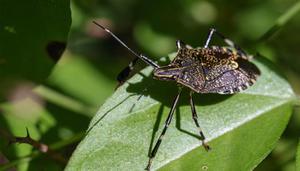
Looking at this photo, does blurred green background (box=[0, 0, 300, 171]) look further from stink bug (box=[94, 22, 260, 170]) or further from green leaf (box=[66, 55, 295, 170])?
green leaf (box=[66, 55, 295, 170])

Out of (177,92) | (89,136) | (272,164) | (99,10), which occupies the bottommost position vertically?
(272,164)

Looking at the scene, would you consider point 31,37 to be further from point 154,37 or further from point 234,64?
point 154,37

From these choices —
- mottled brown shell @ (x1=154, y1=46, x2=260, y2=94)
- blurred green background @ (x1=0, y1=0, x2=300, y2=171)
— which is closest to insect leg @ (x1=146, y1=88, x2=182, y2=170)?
mottled brown shell @ (x1=154, y1=46, x2=260, y2=94)

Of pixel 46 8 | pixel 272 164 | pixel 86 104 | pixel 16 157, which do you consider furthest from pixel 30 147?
pixel 272 164

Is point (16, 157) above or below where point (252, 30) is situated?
below

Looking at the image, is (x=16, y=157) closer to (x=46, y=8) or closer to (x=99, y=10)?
(x=46, y=8)

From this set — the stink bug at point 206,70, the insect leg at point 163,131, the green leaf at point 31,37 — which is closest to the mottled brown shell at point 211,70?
the stink bug at point 206,70
